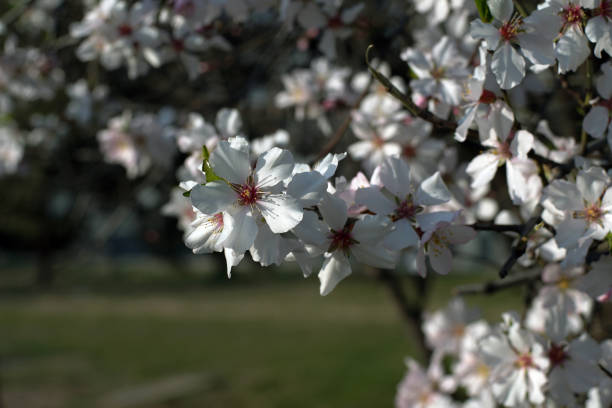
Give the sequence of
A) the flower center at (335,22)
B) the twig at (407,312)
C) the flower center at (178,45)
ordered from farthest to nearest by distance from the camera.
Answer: the twig at (407,312) < the flower center at (178,45) < the flower center at (335,22)

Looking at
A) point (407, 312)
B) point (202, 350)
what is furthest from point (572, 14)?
point (202, 350)

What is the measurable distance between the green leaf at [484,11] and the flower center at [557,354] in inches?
29.3

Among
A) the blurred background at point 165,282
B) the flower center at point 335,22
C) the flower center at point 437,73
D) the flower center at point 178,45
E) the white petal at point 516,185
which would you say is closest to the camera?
the white petal at point 516,185

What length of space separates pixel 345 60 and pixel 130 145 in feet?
3.61

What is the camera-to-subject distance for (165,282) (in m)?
21.5

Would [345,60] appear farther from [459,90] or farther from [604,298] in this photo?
[604,298]

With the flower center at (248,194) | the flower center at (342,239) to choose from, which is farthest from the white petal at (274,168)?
the flower center at (342,239)

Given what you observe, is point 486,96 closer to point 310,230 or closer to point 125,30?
point 310,230

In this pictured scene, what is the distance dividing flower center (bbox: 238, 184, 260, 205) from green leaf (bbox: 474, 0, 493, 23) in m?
0.49

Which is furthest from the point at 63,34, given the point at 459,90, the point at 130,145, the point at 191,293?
the point at 191,293

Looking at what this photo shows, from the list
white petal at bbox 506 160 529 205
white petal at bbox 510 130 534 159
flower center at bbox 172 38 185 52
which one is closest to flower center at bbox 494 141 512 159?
white petal at bbox 506 160 529 205

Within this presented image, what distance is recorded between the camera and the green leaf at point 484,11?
1059 millimetres

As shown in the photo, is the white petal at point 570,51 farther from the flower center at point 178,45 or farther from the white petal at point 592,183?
the flower center at point 178,45

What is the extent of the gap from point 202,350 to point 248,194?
957cm
